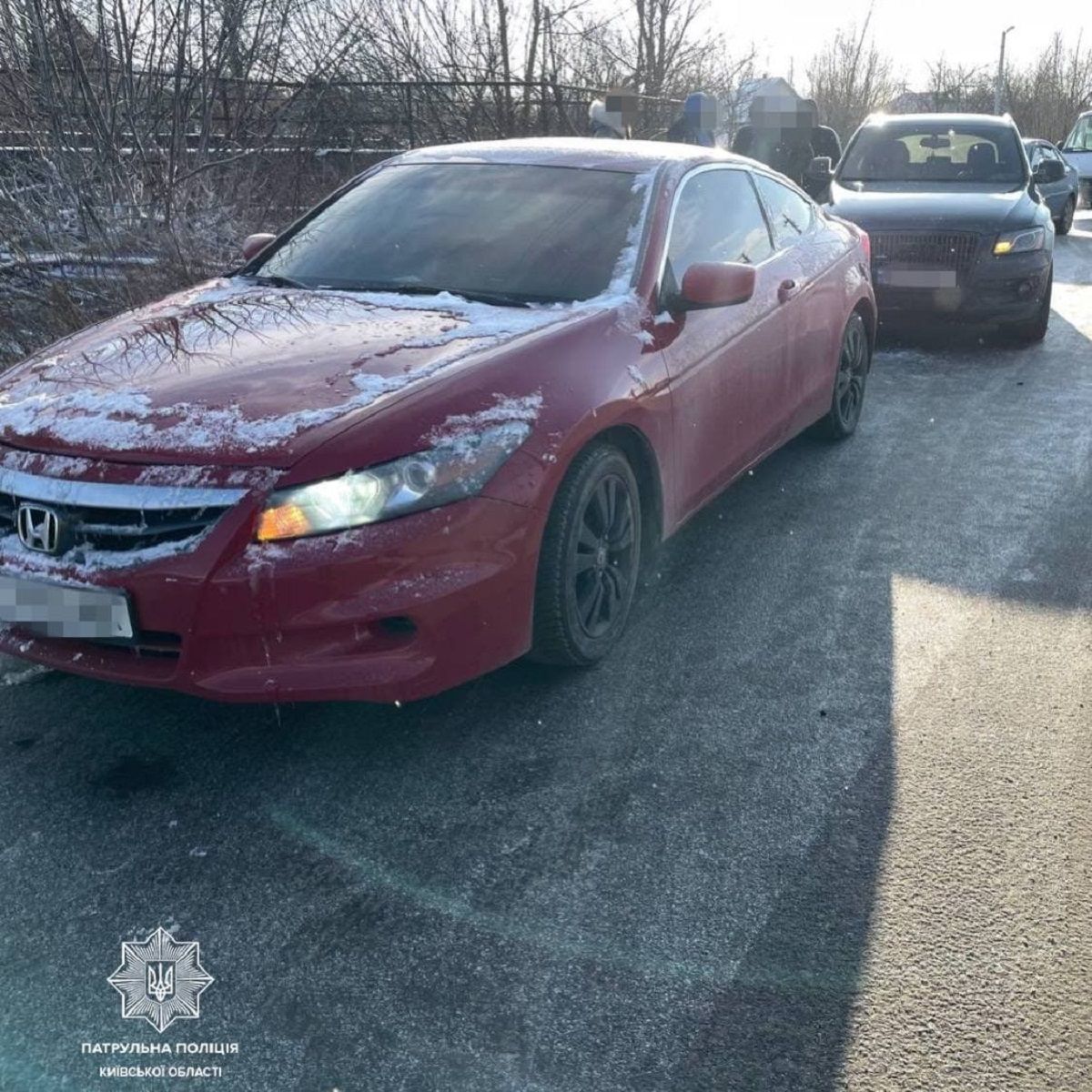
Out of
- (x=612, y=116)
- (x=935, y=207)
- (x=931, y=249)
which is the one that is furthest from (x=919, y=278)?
(x=612, y=116)

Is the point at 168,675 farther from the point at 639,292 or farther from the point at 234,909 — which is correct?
the point at 639,292

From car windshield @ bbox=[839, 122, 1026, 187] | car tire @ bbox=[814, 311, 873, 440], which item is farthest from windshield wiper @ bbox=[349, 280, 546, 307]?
car windshield @ bbox=[839, 122, 1026, 187]

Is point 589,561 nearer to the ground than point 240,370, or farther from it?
nearer to the ground

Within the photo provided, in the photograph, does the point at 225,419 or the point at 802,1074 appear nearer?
the point at 802,1074

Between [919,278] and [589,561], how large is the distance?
572cm

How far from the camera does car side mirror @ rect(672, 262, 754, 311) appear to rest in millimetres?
3918

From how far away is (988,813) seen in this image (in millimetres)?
2867

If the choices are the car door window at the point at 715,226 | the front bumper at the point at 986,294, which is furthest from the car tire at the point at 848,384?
the front bumper at the point at 986,294

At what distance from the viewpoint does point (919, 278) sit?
8.23 metres

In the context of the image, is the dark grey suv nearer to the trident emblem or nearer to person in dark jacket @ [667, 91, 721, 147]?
person in dark jacket @ [667, 91, 721, 147]

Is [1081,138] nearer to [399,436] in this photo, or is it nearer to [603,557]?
[603,557]

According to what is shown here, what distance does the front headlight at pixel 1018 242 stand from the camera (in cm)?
812

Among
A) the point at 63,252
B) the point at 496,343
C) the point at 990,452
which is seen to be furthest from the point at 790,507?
the point at 63,252

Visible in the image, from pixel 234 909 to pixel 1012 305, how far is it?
24.1 ft
